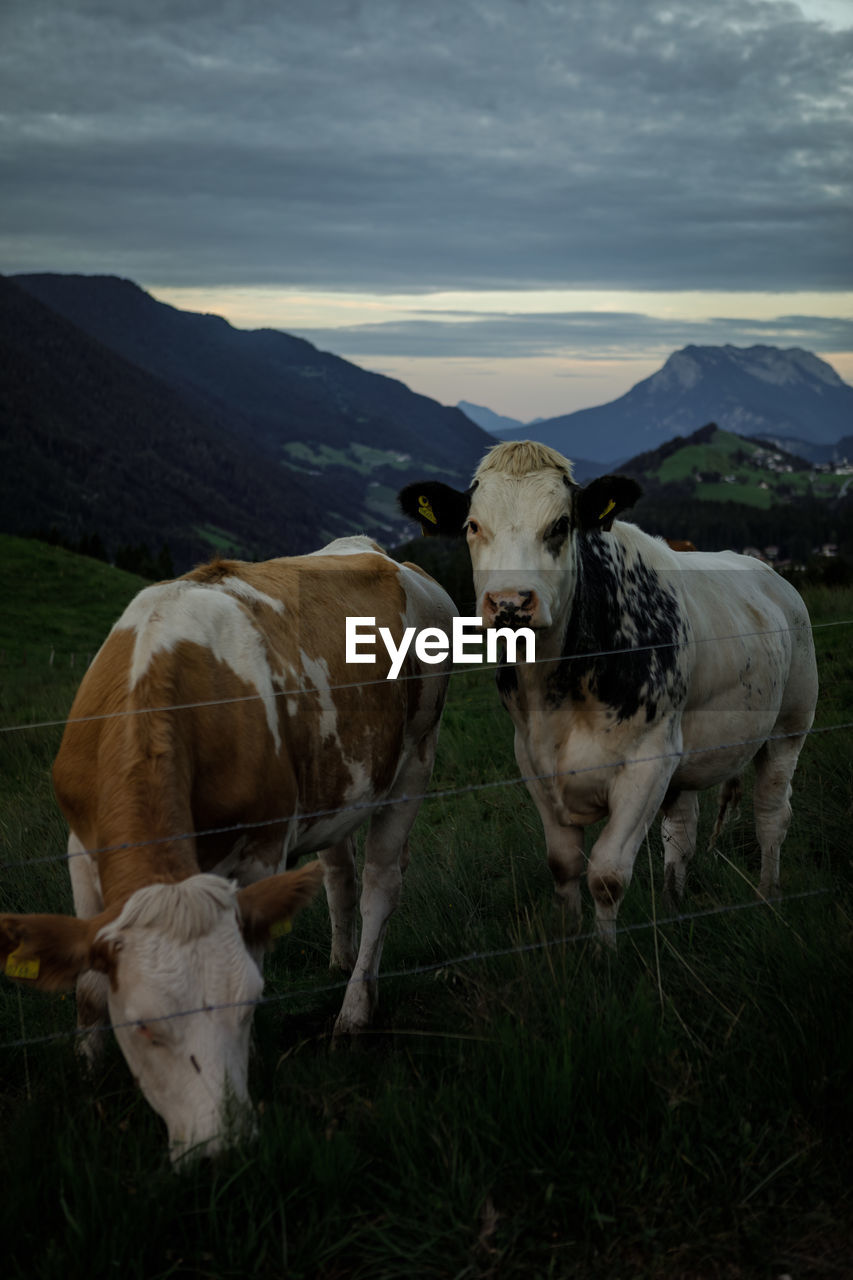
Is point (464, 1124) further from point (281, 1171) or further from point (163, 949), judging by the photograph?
point (163, 949)

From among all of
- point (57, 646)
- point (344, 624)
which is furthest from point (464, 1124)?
point (57, 646)

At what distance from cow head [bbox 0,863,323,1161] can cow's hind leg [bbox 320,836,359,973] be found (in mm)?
2560

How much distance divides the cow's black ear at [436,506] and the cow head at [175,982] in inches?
86.9

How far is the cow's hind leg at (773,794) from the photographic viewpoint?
→ 612 centimetres

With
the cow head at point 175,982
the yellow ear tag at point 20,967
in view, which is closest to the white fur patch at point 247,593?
the cow head at point 175,982

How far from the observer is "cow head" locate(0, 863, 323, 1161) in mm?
3033

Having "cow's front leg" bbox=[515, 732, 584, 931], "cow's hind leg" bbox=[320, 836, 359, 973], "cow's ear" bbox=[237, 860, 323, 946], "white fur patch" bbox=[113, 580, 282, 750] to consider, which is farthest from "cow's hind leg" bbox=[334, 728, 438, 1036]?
"cow's ear" bbox=[237, 860, 323, 946]

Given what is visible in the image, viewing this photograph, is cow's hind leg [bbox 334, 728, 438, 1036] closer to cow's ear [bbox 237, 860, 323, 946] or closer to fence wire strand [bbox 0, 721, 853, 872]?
fence wire strand [bbox 0, 721, 853, 872]

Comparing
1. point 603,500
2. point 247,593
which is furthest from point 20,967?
point 603,500

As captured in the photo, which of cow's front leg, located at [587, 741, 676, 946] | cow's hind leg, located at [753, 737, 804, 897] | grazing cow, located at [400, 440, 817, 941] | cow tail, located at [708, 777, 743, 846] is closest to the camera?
grazing cow, located at [400, 440, 817, 941]

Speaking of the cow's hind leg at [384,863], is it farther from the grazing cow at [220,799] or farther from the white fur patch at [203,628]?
the white fur patch at [203,628]

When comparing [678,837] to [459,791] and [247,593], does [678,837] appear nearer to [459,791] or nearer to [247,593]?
[459,791]

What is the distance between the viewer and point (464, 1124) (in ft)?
10.5

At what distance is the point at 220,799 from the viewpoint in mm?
3805
